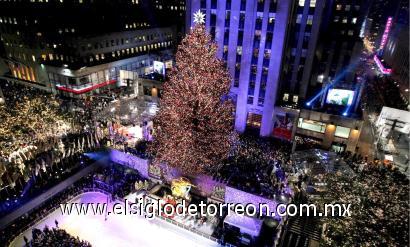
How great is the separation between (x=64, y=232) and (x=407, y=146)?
33.0 m

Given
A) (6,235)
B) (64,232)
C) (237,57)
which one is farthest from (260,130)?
(6,235)

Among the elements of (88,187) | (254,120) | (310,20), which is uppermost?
(310,20)

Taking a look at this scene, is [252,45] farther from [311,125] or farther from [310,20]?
[311,125]

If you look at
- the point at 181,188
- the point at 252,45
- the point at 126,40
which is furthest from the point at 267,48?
the point at 126,40

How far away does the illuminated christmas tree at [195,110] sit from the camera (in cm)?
1916

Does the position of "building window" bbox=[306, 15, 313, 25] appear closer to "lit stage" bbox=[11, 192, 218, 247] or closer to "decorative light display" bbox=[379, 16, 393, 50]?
"lit stage" bbox=[11, 192, 218, 247]

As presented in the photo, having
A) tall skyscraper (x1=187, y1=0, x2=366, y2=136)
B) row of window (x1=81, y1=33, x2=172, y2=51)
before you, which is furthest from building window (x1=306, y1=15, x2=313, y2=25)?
row of window (x1=81, y1=33, x2=172, y2=51)

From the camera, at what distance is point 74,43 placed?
44.6 m

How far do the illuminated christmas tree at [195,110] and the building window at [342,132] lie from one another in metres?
18.0

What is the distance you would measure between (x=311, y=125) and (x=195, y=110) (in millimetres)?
19849

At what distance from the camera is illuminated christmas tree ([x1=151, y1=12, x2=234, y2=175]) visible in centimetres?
1916

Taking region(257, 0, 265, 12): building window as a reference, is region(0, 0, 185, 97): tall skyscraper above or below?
below

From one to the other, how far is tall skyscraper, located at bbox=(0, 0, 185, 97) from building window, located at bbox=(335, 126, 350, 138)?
30.2 m

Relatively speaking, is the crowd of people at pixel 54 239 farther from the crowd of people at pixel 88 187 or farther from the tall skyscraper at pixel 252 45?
the tall skyscraper at pixel 252 45
